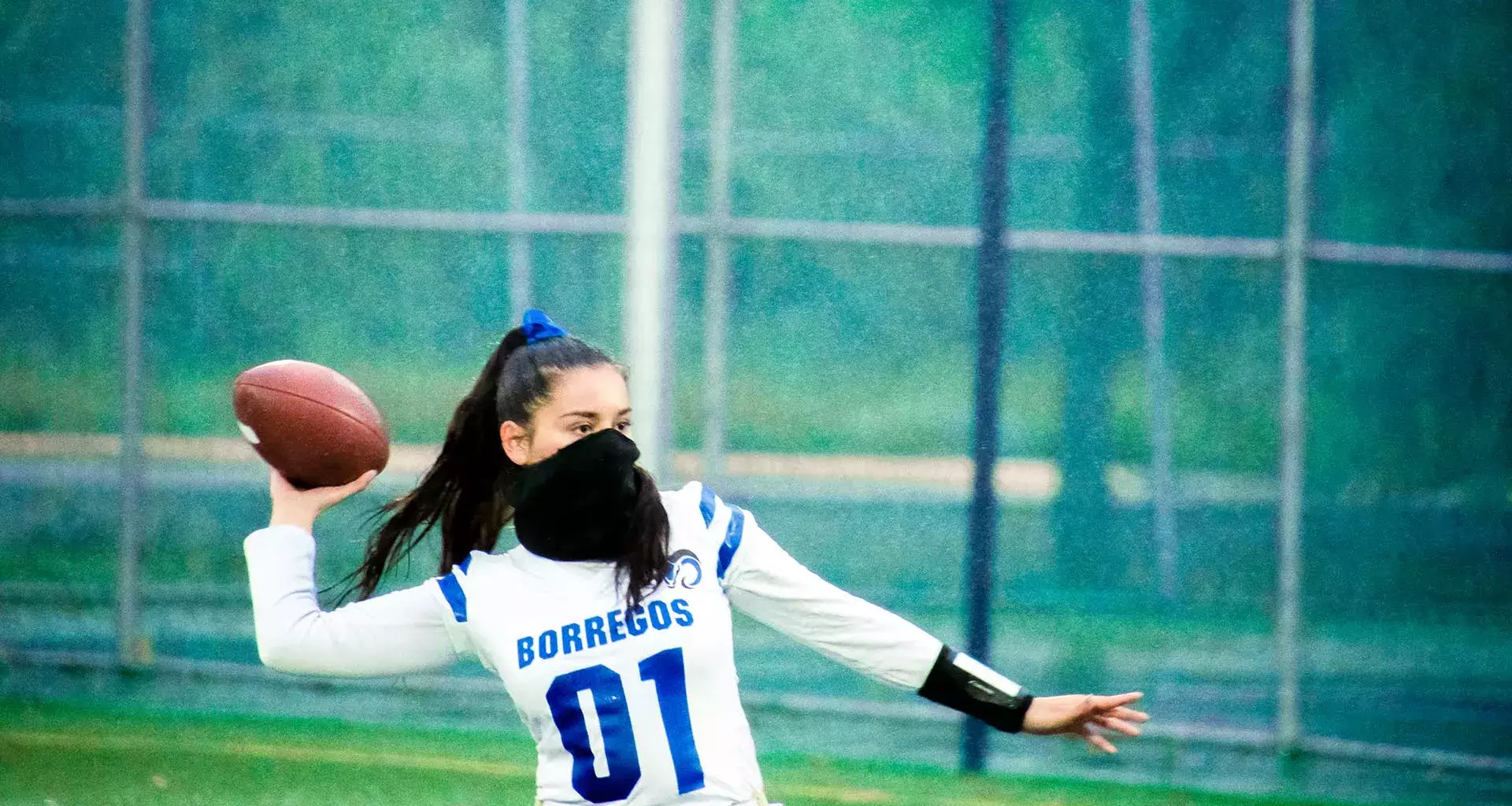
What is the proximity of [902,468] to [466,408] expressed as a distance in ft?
15.0

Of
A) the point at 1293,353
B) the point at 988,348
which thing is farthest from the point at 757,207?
the point at 1293,353

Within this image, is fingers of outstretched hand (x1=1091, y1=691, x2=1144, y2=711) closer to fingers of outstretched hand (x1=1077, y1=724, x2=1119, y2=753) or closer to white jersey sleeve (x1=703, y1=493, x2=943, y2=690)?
fingers of outstretched hand (x1=1077, y1=724, x2=1119, y2=753)

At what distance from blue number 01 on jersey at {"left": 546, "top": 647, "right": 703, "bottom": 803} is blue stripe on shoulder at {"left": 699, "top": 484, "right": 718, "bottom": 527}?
25 cm

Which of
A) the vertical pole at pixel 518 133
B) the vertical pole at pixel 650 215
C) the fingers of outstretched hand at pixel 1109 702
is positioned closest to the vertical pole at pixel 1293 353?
the vertical pole at pixel 650 215

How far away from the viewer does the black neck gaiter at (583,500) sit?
282 cm

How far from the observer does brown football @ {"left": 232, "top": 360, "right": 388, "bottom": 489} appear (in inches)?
120

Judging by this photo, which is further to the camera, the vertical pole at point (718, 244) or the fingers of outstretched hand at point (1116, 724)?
the vertical pole at point (718, 244)

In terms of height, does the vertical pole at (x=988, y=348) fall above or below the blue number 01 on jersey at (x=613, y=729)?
A: above

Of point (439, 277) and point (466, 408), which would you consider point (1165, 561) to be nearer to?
point (439, 277)

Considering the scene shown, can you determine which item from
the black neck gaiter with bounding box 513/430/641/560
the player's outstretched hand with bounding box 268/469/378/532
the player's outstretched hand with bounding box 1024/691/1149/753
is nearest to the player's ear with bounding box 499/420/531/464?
the black neck gaiter with bounding box 513/430/641/560

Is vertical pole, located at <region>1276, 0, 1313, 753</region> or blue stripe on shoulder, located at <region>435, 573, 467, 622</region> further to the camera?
vertical pole, located at <region>1276, 0, 1313, 753</region>

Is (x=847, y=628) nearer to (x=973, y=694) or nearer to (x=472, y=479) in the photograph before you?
(x=973, y=694)

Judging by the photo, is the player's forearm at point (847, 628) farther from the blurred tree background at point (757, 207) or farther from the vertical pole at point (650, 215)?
the blurred tree background at point (757, 207)

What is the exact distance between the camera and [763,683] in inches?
271
